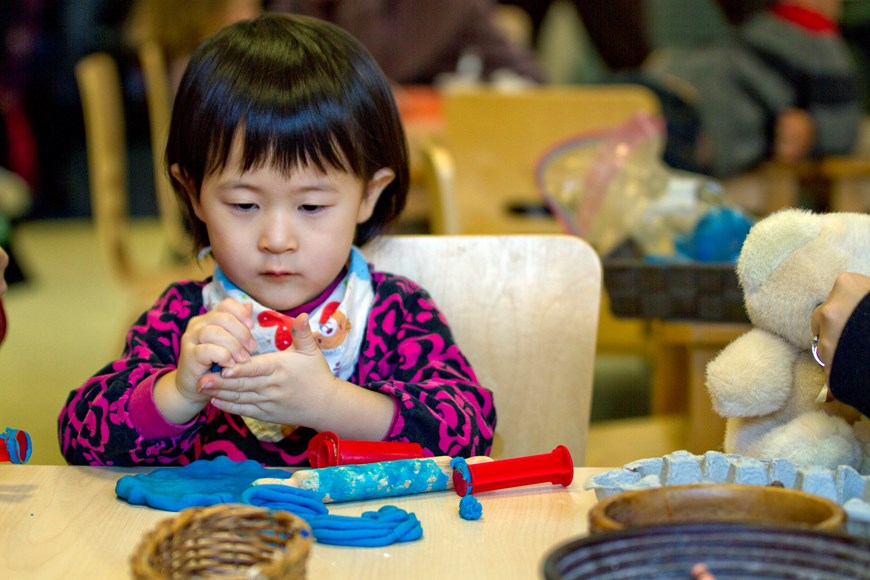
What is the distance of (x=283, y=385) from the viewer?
2.99 ft

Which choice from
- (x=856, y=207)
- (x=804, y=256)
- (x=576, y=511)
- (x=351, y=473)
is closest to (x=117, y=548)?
(x=351, y=473)

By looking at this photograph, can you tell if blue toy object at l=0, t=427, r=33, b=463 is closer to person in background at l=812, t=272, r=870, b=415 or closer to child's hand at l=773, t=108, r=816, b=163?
person in background at l=812, t=272, r=870, b=415

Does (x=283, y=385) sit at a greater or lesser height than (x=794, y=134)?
greater

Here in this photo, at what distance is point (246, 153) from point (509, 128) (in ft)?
5.08

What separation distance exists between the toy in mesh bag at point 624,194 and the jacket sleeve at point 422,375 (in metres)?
0.66

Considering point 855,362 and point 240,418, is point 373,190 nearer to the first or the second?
point 240,418

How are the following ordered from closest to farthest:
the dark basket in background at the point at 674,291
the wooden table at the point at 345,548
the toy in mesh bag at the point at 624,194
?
the wooden table at the point at 345,548 < the dark basket in background at the point at 674,291 < the toy in mesh bag at the point at 624,194

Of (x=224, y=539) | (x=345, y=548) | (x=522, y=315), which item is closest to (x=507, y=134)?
(x=522, y=315)

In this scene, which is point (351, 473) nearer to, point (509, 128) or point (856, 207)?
point (509, 128)

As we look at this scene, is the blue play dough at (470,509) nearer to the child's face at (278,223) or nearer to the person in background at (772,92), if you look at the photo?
the child's face at (278,223)

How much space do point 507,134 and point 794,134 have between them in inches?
42.4

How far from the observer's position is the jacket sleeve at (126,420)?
96cm

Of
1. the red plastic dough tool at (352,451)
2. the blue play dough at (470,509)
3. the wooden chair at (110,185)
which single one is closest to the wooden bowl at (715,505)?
the blue play dough at (470,509)

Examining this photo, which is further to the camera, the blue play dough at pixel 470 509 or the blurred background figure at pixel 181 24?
the blurred background figure at pixel 181 24
